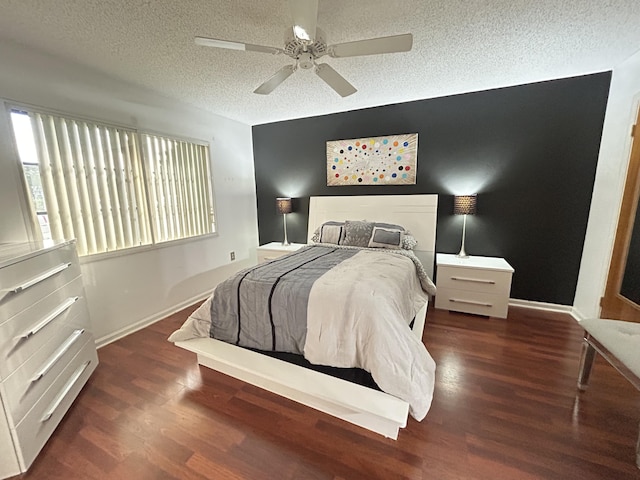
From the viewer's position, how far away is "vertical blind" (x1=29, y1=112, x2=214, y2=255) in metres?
2.09

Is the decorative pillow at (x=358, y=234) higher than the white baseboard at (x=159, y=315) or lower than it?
higher

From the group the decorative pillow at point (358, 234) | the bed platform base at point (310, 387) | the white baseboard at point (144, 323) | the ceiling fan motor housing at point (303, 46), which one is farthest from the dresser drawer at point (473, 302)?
the white baseboard at point (144, 323)

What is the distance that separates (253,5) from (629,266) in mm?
3373

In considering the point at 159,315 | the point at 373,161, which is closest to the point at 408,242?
the point at 373,161

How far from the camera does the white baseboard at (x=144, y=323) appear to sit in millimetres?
2402

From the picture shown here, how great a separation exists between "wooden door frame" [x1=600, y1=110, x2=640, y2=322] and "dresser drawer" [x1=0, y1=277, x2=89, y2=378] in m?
3.99

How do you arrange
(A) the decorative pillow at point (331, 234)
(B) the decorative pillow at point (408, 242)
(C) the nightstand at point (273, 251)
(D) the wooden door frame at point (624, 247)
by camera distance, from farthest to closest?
(C) the nightstand at point (273, 251) → (A) the decorative pillow at point (331, 234) → (B) the decorative pillow at point (408, 242) → (D) the wooden door frame at point (624, 247)

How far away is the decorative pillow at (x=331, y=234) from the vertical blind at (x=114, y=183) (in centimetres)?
157

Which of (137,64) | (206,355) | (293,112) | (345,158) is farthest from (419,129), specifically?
(206,355)

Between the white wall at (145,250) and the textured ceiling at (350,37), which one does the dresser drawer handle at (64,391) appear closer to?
the white wall at (145,250)

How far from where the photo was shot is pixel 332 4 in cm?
153

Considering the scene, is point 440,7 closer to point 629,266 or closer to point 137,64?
point 137,64

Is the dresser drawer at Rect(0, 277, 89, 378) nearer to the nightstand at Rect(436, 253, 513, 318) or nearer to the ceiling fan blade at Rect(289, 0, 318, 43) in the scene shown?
the ceiling fan blade at Rect(289, 0, 318, 43)

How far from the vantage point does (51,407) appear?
1467mm
